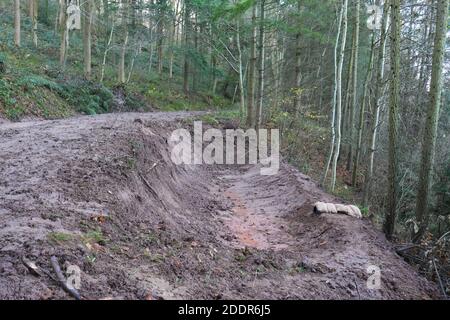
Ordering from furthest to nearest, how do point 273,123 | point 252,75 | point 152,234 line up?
point 273,123 < point 252,75 < point 152,234

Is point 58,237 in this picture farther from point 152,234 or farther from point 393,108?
point 393,108

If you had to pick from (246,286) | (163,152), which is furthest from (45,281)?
(163,152)

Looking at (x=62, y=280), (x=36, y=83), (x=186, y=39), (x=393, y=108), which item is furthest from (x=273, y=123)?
(x=62, y=280)

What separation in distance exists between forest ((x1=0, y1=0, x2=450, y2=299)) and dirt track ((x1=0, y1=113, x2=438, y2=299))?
0.04 metres

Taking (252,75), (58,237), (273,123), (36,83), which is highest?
(252,75)

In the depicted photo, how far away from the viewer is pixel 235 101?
3656 centimetres

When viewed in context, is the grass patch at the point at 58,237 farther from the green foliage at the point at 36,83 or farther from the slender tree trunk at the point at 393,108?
the green foliage at the point at 36,83

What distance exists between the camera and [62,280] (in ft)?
11.6

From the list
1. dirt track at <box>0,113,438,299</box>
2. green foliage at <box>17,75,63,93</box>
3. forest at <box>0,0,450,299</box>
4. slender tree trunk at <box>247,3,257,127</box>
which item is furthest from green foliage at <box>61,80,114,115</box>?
dirt track at <box>0,113,438,299</box>

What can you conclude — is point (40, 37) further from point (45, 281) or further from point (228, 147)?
point (45, 281)

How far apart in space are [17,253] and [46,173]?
2417 mm

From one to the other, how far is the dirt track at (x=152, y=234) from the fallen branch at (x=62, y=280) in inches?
2.4

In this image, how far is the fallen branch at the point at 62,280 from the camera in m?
3.37

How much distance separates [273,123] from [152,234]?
14.0m
